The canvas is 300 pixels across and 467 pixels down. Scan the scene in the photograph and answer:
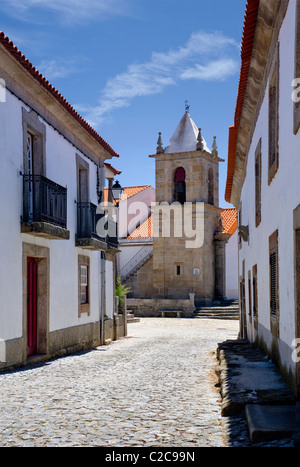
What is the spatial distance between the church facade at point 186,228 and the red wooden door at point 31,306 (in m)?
18.6

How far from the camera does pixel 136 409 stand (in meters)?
5.75

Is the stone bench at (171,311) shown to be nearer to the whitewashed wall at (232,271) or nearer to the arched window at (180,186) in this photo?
the whitewashed wall at (232,271)

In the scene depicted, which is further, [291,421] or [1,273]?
[1,273]

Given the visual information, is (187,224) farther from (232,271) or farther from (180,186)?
(232,271)

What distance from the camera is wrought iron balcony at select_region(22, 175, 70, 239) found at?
369 inches

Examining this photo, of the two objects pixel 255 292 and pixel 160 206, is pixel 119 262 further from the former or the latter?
pixel 255 292

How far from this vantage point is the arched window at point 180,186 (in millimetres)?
30547

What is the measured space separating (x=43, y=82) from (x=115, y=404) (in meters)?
6.10

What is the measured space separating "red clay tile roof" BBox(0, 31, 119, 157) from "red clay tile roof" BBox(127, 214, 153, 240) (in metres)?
21.3

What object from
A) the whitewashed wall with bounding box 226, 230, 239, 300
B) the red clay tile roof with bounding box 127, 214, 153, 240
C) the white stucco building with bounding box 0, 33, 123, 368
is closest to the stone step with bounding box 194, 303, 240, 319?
the whitewashed wall with bounding box 226, 230, 239, 300
